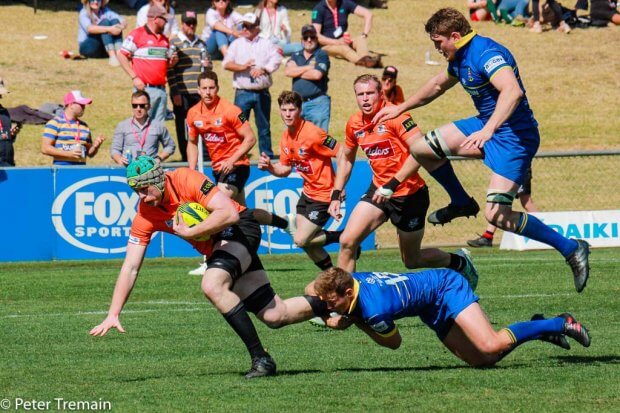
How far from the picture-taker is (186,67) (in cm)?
2119

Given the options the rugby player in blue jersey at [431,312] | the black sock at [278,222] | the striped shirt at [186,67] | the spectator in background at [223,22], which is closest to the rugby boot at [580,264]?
the rugby player in blue jersey at [431,312]

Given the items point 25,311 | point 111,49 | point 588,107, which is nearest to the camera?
point 25,311

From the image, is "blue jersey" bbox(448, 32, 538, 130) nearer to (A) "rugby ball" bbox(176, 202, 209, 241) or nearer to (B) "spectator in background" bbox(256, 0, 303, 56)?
(A) "rugby ball" bbox(176, 202, 209, 241)

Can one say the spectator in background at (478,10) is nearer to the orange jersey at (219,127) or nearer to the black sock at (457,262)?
the orange jersey at (219,127)

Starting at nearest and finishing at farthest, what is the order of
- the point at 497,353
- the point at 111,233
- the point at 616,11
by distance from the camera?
the point at 497,353 → the point at 111,233 → the point at 616,11

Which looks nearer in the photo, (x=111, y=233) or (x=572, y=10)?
(x=111, y=233)

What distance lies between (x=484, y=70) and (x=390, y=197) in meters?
2.29

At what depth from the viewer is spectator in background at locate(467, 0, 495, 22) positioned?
104 feet

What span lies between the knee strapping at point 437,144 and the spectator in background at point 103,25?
15842 mm

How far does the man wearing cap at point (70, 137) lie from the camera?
19.8 m

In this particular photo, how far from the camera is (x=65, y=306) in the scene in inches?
543

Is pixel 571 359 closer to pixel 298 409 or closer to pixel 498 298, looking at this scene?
pixel 298 409

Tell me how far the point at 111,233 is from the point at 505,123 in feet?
32.2

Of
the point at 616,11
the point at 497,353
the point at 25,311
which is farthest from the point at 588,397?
the point at 616,11
